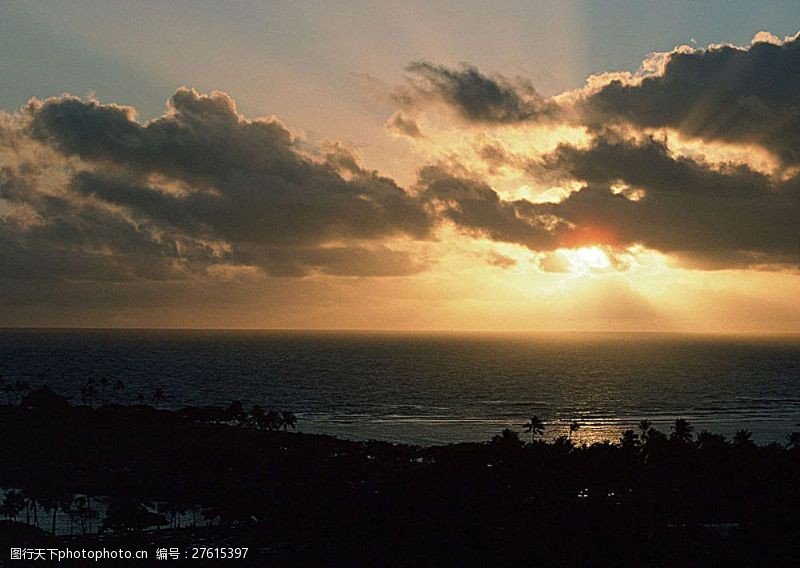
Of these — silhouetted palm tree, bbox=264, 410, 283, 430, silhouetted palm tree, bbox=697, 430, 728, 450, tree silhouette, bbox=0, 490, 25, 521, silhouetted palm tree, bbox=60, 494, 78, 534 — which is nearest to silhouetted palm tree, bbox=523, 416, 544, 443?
silhouetted palm tree, bbox=697, 430, 728, 450

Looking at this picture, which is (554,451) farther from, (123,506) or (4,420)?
(4,420)

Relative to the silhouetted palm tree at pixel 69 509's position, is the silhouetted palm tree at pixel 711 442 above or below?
above

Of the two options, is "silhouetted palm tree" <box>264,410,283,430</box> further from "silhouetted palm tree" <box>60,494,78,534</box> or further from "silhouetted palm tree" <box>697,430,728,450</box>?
"silhouetted palm tree" <box>697,430,728,450</box>

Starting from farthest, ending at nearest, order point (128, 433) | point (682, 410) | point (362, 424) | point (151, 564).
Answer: point (682, 410) → point (362, 424) → point (128, 433) → point (151, 564)

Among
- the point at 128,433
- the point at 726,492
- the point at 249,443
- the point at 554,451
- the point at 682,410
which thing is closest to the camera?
the point at 726,492

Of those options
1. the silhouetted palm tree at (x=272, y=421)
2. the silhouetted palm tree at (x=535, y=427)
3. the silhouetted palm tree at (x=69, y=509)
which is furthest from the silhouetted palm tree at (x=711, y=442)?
the silhouetted palm tree at (x=69, y=509)

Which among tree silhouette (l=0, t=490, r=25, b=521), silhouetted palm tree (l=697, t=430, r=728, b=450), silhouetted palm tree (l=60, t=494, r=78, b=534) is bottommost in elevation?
silhouetted palm tree (l=60, t=494, r=78, b=534)

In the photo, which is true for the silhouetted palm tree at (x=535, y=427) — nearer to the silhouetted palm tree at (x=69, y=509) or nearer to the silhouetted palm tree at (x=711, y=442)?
the silhouetted palm tree at (x=711, y=442)

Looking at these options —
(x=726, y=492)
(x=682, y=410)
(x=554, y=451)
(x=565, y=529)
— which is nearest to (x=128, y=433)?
(x=554, y=451)

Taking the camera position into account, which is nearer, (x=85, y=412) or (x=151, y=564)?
(x=151, y=564)

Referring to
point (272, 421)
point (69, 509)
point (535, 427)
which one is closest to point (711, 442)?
point (535, 427)

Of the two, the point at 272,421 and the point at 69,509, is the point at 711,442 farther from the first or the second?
the point at 69,509
